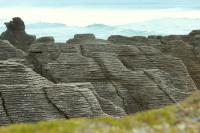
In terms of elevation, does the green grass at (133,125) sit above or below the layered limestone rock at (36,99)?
above

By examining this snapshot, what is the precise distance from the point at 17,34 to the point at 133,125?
124 meters

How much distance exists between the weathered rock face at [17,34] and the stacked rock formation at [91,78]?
973 inches

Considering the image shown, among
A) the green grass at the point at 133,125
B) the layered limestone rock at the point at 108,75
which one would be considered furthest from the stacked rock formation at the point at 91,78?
the green grass at the point at 133,125

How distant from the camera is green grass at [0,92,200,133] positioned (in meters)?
22.6

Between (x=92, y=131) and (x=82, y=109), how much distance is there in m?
55.2

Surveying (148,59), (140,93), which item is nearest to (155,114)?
(140,93)

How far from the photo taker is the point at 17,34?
145625 millimetres

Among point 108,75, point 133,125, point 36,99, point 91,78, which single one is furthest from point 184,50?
point 133,125

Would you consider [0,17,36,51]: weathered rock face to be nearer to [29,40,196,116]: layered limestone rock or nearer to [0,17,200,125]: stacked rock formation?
[0,17,200,125]: stacked rock formation

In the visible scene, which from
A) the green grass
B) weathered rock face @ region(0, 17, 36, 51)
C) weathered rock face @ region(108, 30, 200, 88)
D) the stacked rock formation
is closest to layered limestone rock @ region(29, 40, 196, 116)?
the stacked rock formation

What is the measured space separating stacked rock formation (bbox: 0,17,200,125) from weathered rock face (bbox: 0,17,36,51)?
24.7 metres

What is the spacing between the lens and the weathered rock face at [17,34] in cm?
14450

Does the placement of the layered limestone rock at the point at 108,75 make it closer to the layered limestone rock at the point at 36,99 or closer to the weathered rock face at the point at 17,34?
the layered limestone rock at the point at 36,99

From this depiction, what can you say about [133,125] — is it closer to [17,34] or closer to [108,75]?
[108,75]
